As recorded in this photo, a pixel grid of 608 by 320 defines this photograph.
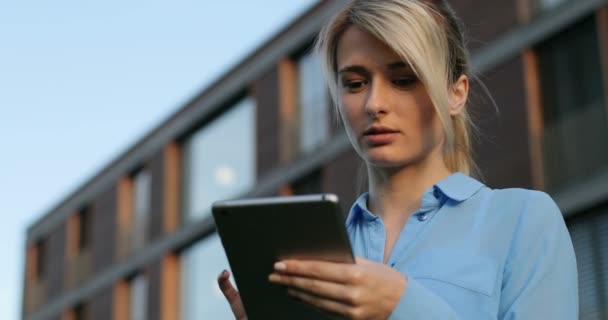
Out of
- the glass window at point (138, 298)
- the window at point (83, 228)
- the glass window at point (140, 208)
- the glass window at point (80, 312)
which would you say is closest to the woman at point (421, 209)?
the glass window at point (138, 298)

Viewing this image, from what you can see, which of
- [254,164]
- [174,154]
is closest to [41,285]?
[174,154]

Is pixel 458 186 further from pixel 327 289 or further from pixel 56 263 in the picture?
pixel 56 263

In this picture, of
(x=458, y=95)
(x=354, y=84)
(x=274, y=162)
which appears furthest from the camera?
(x=274, y=162)

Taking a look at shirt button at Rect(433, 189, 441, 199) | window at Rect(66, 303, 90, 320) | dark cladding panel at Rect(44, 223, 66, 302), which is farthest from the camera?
dark cladding panel at Rect(44, 223, 66, 302)

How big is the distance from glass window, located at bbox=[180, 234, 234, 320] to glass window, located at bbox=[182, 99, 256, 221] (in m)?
0.87

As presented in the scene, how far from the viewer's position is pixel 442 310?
1.98m

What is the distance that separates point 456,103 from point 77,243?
31229mm

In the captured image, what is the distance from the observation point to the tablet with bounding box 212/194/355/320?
1.93 m

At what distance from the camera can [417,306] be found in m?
1.95

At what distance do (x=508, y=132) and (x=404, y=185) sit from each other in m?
15.1

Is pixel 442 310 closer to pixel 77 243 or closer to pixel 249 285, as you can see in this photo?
pixel 249 285

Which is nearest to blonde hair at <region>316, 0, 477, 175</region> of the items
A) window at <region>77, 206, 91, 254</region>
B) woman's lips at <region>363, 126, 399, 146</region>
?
woman's lips at <region>363, 126, 399, 146</region>

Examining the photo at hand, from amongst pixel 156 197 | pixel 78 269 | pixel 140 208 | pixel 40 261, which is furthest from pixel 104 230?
pixel 40 261

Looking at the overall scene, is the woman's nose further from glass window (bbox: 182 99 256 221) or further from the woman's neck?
glass window (bbox: 182 99 256 221)
